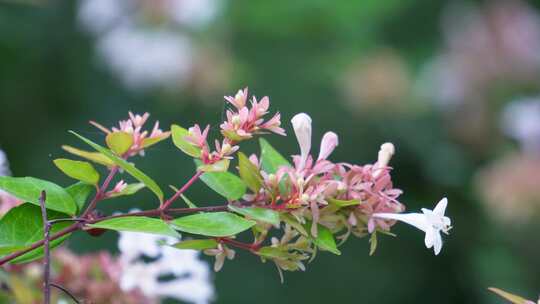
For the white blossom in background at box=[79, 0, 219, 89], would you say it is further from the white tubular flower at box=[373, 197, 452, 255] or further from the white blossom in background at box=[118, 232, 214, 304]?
the white tubular flower at box=[373, 197, 452, 255]

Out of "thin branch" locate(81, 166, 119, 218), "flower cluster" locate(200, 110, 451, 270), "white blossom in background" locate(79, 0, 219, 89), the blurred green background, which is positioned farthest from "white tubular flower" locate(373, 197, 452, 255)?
"white blossom in background" locate(79, 0, 219, 89)

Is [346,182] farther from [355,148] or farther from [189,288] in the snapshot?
[355,148]

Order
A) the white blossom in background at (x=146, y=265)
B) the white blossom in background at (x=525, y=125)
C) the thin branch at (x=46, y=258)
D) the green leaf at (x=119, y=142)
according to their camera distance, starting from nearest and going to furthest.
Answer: the thin branch at (x=46, y=258), the green leaf at (x=119, y=142), the white blossom in background at (x=146, y=265), the white blossom in background at (x=525, y=125)

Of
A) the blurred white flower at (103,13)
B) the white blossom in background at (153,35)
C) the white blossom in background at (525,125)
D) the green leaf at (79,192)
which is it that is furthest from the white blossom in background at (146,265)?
the blurred white flower at (103,13)

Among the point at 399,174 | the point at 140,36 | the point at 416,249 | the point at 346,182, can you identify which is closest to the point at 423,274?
the point at 416,249

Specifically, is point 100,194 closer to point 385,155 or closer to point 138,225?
point 138,225

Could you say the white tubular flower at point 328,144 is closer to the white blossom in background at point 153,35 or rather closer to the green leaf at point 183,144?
the green leaf at point 183,144
